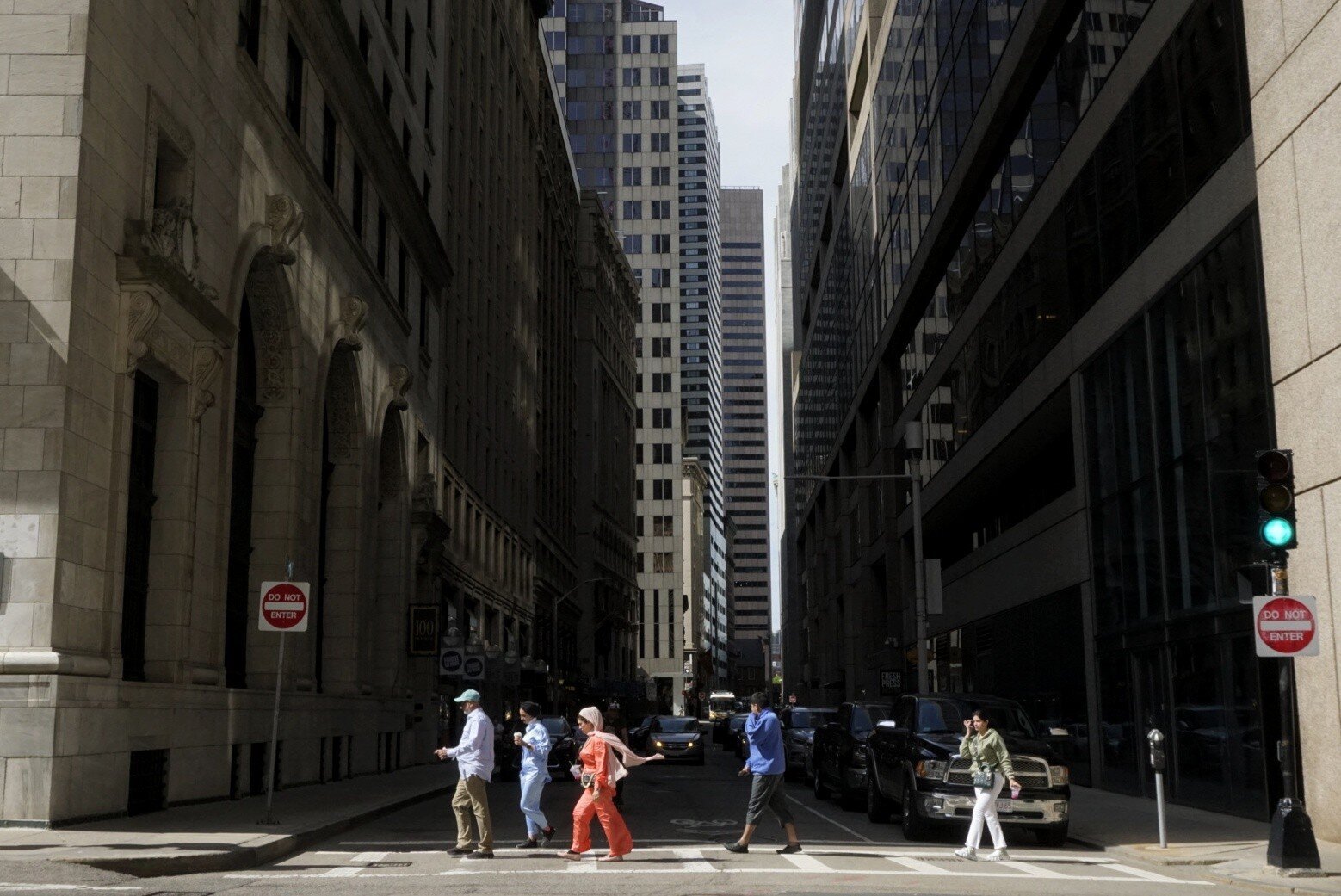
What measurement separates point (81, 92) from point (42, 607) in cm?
667

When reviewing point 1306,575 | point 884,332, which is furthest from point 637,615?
point 1306,575

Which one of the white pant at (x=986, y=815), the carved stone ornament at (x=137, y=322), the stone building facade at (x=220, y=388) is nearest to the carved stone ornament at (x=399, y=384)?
the stone building facade at (x=220, y=388)

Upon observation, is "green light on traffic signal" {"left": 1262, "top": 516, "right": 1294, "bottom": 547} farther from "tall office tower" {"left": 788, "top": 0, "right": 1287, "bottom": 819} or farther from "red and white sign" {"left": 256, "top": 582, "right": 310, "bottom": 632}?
"red and white sign" {"left": 256, "top": 582, "right": 310, "bottom": 632}

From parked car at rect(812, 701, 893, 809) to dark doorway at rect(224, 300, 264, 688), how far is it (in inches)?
447

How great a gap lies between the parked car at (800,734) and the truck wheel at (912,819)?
12258 millimetres

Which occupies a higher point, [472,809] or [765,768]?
[765,768]

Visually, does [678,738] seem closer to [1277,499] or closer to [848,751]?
[848,751]

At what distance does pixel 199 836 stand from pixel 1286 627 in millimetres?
12519

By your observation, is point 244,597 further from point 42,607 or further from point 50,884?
point 50,884

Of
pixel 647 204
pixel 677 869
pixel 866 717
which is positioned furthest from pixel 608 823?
pixel 647 204

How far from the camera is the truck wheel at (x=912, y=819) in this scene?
18391mm

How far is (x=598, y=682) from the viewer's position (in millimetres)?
103062

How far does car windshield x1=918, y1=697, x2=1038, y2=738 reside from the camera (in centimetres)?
1938

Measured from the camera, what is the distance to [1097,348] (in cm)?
2811
